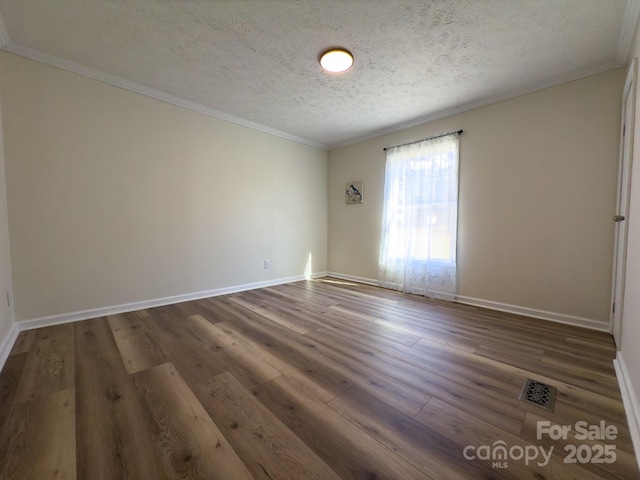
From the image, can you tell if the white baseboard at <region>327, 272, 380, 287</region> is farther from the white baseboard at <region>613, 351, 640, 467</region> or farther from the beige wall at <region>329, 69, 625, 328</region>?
the white baseboard at <region>613, 351, 640, 467</region>

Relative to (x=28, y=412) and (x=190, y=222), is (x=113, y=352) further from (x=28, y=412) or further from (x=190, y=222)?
(x=190, y=222)

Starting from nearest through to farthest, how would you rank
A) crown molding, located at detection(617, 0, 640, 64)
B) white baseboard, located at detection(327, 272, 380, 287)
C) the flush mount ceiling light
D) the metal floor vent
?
the metal floor vent < crown molding, located at detection(617, 0, 640, 64) < the flush mount ceiling light < white baseboard, located at detection(327, 272, 380, 287)

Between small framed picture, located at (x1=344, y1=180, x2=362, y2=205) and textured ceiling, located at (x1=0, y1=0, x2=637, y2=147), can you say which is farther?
small framed picture, located at (x1=344, y1=180, x2=362, y2=205)

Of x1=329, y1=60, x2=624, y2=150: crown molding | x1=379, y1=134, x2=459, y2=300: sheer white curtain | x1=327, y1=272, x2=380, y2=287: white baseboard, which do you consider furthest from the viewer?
x1=327, y1=272, x2=380, y2=287: white baseboard

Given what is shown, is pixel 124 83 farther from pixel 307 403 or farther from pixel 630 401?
pixel 630 401

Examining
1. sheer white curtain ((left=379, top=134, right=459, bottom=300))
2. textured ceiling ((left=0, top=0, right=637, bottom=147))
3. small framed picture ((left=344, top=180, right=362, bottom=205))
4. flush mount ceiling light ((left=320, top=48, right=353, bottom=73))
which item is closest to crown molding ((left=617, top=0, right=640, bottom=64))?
textured ceiling ((left=0, top=0, right=637, bottom=147))

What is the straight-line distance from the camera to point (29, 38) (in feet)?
6.68

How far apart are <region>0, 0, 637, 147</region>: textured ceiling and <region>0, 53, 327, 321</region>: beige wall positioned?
34 cm

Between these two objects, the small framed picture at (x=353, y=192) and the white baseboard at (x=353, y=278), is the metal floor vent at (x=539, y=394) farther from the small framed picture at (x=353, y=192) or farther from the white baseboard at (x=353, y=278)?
the small framed picture at (x=353, y=192)

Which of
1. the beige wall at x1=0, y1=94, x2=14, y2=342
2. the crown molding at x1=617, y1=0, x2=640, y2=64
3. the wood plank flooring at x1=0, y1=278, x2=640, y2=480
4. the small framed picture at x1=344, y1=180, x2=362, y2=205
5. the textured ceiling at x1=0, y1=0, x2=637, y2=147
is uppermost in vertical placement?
the textured ceiling at x1=0, y1=0, x2=637, y2=147

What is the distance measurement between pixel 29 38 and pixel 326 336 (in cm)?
351

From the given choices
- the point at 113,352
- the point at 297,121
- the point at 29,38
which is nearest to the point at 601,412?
the point at 113,352

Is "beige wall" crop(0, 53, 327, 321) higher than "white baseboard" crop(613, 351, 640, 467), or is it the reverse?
"beige wall" crop(0, 53, 327, 321)

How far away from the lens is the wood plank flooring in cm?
100
